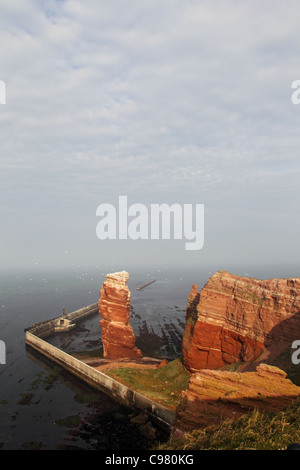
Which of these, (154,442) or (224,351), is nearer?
(154,442)

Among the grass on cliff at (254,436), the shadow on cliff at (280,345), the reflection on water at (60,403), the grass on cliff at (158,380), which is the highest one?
the grass on cliff at (254,436)

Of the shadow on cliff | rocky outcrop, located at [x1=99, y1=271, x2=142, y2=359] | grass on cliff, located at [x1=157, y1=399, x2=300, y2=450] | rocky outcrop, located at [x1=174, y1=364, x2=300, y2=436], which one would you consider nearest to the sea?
rocky outcrop, located at [x1=99, y1=271, x2=142, y2=359]

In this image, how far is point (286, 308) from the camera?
29828 millimetres

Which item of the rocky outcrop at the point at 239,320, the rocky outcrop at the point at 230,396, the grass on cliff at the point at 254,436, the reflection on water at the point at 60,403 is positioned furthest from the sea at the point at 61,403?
the grass on cliff at the point at 254,436

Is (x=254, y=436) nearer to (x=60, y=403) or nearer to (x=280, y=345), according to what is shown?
(x=280, y=345)

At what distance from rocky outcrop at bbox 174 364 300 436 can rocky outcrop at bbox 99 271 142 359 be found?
3070 cm

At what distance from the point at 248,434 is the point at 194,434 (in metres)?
4.46

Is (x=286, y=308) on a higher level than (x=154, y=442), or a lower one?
higher

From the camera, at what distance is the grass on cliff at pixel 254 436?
37.6 feet

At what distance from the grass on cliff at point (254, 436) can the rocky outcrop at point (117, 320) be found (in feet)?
115

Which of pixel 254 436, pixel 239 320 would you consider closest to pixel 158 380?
pixel 239 320

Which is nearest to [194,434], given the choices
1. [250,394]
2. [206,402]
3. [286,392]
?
[206,402]

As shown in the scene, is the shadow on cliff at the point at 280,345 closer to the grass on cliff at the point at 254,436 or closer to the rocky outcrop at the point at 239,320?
the rocky outcrop at the point at 239,320

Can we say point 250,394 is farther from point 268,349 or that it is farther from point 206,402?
point 268,349
